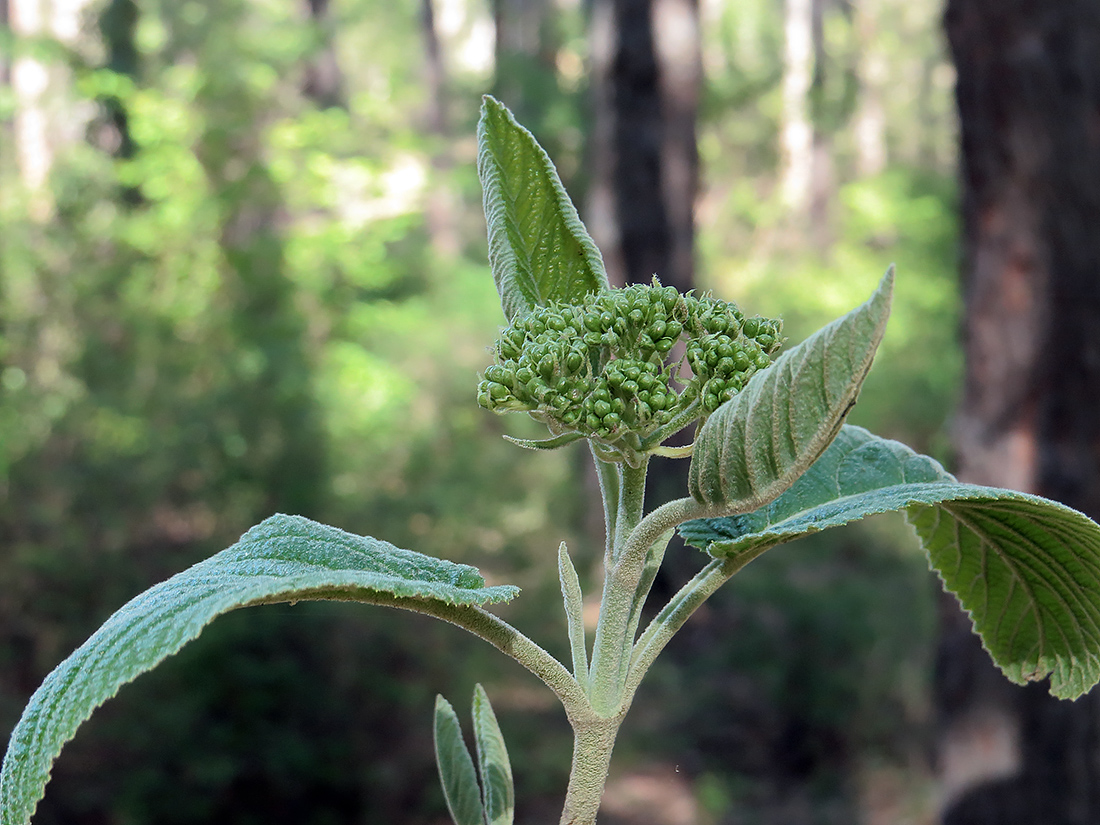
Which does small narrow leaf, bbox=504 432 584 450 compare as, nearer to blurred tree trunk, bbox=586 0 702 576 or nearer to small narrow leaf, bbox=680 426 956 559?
small narrow leaf, bbox=680 426 956 559

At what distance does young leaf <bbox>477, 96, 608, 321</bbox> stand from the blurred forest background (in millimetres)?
4155

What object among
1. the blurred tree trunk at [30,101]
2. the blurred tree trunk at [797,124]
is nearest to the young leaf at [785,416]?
the blurred tree trunk at [30,101]

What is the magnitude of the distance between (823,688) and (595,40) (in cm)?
489


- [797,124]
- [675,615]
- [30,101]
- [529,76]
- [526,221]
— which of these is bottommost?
[675,615]

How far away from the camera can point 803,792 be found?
5.96 meters

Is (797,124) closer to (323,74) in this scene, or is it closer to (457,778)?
(323,74)

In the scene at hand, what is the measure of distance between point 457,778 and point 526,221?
0.48 m

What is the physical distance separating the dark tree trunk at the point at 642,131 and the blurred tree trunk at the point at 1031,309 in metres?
3.32

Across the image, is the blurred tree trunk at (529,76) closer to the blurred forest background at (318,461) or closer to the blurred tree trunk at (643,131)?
the blurred forest background at (318,461)

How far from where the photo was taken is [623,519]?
0.73 metres

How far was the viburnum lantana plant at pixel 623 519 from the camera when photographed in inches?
23.6

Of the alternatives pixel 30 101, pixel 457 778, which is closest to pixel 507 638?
pixel 457 778

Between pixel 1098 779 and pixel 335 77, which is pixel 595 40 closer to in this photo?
pixel 1098 779

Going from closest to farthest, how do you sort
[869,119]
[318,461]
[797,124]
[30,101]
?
[318,461], [30,101], [797,124], [869,119]
